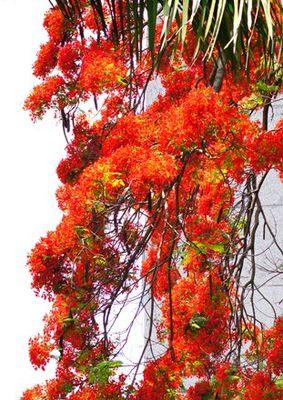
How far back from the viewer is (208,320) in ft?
19.0

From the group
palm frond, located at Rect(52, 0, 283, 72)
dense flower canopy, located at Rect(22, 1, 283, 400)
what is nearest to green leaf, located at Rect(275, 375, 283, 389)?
dense flower canopy, located at Rect(22, 1, 283, 400)

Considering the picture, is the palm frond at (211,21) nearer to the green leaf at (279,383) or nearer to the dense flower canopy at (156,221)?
the dense flower canopy at (156,221)

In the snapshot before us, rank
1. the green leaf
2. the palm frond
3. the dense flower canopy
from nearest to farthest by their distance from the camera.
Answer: the palm frond
the dense flower canopy
the green leaf

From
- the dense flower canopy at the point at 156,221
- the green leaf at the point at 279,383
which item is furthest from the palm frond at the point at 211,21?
the green leaf at the point at 279,383

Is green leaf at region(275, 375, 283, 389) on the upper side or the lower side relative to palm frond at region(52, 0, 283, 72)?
lower

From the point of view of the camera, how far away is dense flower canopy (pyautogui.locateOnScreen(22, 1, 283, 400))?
5082 millimetres

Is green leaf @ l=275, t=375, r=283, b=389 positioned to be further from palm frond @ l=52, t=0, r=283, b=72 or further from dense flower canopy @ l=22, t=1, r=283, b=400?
palm frond @ l=52, t=0, r=283, b=72

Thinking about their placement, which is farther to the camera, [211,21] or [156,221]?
[156,221]

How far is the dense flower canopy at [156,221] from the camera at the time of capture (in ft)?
16.7

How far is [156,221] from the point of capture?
589cm

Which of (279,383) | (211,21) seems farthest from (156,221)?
(211,21)

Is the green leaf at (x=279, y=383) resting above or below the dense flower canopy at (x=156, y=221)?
below

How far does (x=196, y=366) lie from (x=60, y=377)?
69cm

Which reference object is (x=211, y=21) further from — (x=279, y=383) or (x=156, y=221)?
(x=279, y=383)
